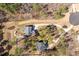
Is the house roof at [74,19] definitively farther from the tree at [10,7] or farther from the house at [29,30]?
the tree at [10,7]

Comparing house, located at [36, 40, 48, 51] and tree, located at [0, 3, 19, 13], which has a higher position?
tree, located at [0, 3, 19, 13]

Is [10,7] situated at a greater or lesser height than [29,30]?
greater

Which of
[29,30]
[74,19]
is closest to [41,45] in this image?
[29,30]

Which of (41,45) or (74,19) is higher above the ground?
(74,19)

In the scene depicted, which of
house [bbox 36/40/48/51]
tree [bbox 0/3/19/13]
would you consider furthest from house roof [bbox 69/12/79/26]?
tree [bbox 0/3/19/13]

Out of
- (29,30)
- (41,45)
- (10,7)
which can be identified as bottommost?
(41,45)

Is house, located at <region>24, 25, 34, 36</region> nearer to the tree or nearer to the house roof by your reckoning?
the tree

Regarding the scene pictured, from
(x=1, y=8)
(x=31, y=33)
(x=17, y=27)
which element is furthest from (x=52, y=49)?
(x=1, y=8)

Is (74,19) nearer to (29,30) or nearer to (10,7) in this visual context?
(29,30)

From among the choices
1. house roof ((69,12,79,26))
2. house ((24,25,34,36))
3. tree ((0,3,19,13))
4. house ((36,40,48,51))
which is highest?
tree ((0,3,19,13))

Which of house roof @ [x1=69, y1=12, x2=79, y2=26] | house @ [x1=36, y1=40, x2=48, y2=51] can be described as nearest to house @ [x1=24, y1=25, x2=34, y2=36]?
house @ [x1=36, y1=40, x2=48, y2=51]

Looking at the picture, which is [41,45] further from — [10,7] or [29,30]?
[10,7]

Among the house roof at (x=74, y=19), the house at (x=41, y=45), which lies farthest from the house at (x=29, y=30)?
the house roof at (x=74, y=19)
